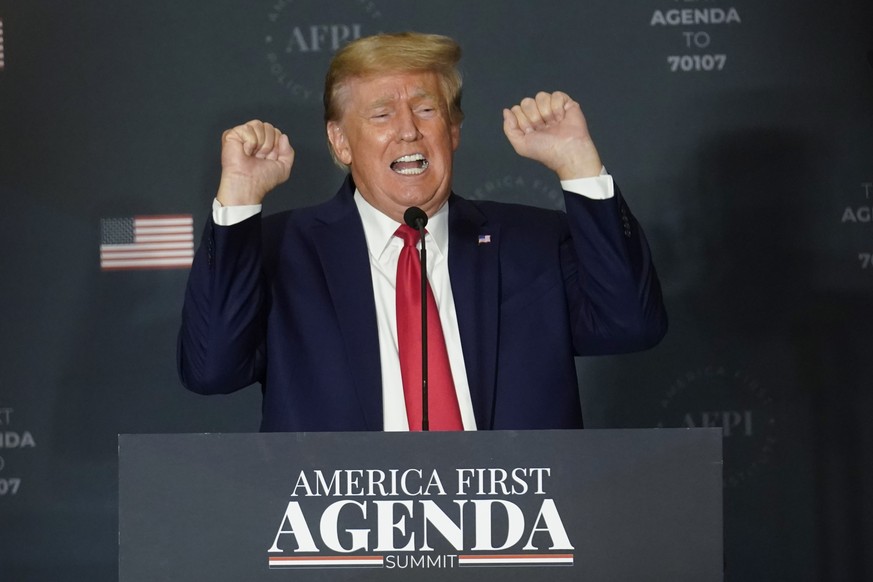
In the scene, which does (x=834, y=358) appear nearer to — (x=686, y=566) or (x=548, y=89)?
(x=548, y=89)

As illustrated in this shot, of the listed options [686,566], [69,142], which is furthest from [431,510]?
[69,142]

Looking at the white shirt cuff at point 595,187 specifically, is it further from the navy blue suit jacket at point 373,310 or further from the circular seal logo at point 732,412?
the circular seal logo at point 732,412

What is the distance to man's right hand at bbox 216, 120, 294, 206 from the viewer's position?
2113 mm

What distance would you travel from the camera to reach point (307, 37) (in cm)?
359

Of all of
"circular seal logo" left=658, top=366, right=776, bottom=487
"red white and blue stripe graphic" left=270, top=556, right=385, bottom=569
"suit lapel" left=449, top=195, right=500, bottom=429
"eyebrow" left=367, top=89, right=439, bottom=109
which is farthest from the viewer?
"circular seal logo" left=658, top=366, right=776, bottom=487

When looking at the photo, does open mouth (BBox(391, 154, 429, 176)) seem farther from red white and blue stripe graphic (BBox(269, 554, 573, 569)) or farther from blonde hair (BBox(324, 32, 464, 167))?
red white and blue stripe graphic (BBox(269, 554, 573, 569))

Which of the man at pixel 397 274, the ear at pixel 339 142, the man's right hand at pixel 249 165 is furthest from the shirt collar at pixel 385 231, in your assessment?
the man's right hand at pixel 249 165

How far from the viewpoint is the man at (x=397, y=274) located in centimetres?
213

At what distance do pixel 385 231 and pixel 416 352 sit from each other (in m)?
0.27

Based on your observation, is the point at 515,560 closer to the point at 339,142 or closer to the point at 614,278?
the point at 614,278

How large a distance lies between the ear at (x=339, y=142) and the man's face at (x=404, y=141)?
8 cm

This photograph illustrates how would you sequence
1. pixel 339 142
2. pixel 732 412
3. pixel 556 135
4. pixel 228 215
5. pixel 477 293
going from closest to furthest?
pixel 228 215 → pixel 556 135 → pixel 477 293 → pixel 339 142 → pixel 732 412

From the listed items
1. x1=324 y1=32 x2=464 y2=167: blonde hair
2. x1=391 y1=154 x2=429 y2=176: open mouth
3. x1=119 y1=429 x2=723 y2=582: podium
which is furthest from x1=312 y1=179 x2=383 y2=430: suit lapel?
x1=119 y1=429 x2=723 y2=582: podium

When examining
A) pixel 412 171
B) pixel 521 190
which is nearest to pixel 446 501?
pixel 412 171
